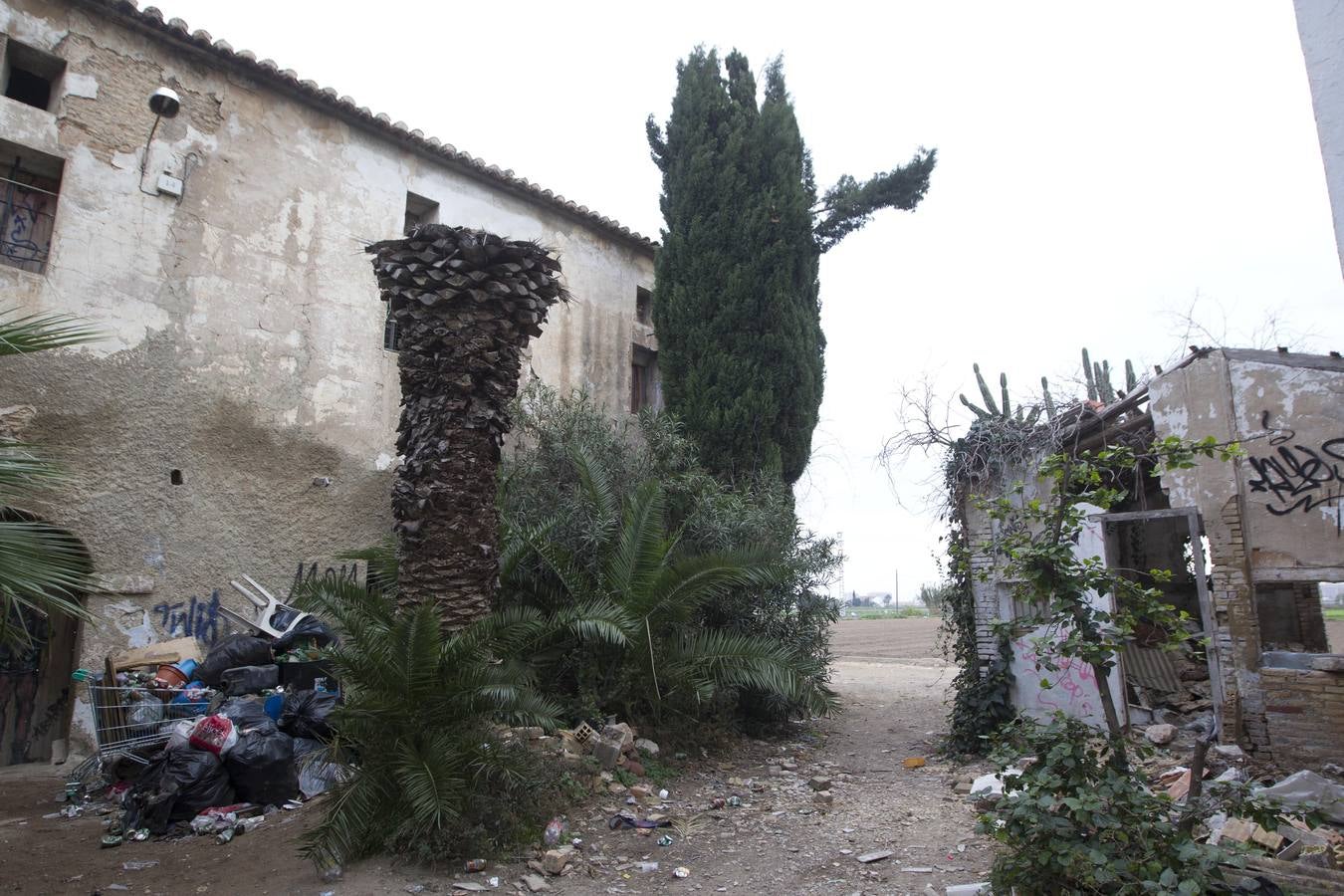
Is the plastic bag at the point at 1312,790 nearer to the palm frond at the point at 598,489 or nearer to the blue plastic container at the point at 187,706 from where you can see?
the palm frond at the point at 598,489

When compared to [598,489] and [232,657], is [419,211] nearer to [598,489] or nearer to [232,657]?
[598,489]

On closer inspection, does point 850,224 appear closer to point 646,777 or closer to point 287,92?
point 287,92

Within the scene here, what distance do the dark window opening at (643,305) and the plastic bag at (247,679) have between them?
9165 mm

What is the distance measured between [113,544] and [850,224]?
1217 cm

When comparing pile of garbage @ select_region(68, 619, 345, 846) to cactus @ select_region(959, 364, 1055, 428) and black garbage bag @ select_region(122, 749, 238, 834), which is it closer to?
black garbage bag @ select_region(122, 749, 238, 834)

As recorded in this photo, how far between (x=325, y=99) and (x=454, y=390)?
667 centimetres

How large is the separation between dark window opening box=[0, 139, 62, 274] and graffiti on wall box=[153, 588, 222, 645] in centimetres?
398

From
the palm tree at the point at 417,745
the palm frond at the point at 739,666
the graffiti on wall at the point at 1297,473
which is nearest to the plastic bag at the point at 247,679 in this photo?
the palm tree at the point at 417,745

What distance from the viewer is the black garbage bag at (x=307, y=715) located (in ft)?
23.3

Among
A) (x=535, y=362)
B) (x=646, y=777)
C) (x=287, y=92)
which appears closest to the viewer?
(x=646, y=777)

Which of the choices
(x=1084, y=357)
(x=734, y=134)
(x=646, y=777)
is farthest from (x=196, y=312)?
(x=1084, y=357)

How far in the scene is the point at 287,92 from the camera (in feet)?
35.1

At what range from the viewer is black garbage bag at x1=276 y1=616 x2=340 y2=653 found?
336 inches

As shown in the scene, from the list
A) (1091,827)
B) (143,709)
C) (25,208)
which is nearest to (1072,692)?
(1091,827)
